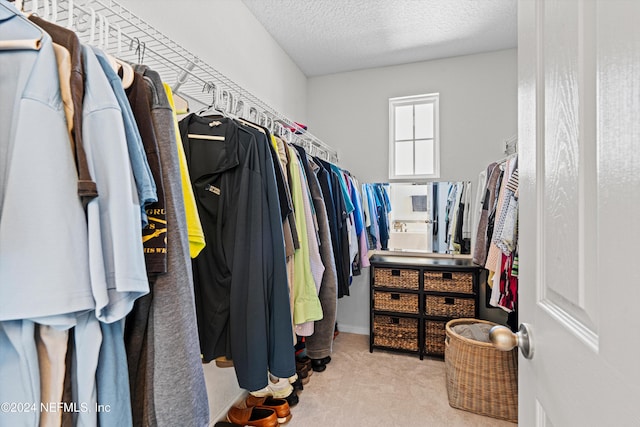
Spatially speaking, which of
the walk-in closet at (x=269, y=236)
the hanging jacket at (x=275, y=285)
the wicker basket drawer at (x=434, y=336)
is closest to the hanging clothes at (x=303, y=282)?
the walk-in closet at (x=269, y=236)

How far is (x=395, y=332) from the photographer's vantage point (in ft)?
8.61

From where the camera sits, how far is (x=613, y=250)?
13.1 inches

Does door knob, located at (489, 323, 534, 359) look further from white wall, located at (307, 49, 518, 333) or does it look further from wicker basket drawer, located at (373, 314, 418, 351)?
white wall, located at (307, 49, 518, 333)

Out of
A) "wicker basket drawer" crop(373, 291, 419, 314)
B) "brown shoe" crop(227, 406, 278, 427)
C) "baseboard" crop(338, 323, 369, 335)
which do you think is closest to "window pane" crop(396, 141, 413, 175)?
"wicker basket drawer" crop(373, 291, 419, 314)

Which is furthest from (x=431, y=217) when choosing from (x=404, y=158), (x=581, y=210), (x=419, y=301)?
(x=581, y=210)

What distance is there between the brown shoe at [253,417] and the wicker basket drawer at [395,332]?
1212mm

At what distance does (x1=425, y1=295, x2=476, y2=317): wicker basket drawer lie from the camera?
2430 millimetres

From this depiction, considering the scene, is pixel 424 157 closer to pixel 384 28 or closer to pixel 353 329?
pixel 384 28

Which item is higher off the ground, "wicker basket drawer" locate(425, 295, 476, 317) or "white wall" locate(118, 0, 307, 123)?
"white wall" locate(118, 0, 307, 123)

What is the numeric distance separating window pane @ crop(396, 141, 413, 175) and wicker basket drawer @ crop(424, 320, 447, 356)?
1.40m

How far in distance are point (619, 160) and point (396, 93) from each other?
3.00 m

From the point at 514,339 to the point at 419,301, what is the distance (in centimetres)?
204

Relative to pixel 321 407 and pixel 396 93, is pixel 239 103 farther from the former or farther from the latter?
pixel 396 93

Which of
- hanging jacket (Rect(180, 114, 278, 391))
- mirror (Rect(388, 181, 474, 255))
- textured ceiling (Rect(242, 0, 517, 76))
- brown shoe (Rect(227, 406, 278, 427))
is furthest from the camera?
mirror (Rect(388, 181, 474, 255))
